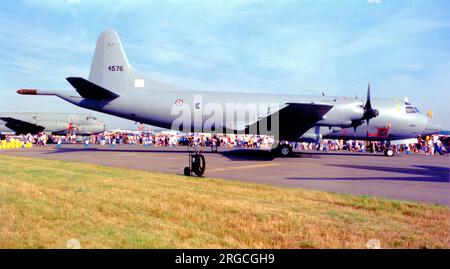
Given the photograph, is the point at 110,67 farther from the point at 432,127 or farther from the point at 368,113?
the point at 432,127

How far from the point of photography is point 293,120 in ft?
72.3

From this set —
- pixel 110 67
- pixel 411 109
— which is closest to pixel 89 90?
pixel 110 67

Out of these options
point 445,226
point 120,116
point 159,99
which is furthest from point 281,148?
point 445,226

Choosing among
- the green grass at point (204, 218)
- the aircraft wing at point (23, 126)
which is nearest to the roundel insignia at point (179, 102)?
the green grass at point (204, 218)

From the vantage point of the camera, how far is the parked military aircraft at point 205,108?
869 inches

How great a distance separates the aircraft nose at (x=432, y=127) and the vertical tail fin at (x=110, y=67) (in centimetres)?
2286

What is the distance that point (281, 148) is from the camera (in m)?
23.9

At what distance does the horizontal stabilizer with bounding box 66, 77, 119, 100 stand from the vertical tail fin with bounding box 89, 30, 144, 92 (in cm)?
137

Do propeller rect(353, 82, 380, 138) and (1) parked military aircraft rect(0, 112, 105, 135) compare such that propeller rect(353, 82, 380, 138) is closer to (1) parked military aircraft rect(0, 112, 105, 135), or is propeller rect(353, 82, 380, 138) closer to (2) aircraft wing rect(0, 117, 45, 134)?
(1) parked military aircraft rect(0, 112, 105, 135)

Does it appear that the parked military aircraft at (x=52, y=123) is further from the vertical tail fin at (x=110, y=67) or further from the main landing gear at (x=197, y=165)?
the main landing gear at (x=197, y=165)

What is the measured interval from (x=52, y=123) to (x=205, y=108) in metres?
40.5

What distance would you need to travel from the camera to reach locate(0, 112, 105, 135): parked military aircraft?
5224 centimetres

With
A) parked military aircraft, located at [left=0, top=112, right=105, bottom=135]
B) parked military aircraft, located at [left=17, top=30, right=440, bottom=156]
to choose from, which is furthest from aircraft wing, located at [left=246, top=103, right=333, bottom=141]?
parked military aircraft, located at [left=0, top=112, right=105, bottom=135]
